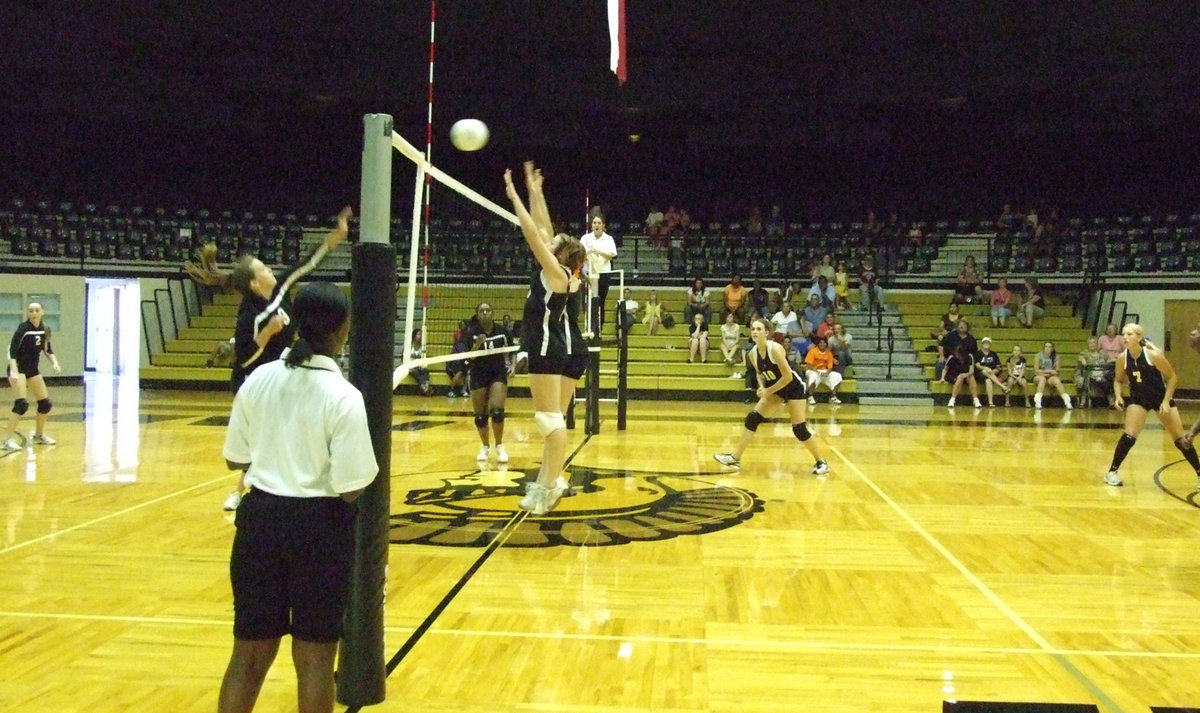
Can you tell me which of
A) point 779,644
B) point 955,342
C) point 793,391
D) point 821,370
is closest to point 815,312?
point 821,370

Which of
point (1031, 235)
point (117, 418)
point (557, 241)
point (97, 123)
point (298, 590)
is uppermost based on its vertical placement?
point (97, 123)

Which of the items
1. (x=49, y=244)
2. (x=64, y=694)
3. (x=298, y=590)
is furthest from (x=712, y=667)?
(x=49, y=244)

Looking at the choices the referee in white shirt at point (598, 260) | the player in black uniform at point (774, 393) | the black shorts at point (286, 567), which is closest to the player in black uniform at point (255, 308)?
the black shorts at point (286, 567)

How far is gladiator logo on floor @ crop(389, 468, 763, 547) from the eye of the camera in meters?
6.10

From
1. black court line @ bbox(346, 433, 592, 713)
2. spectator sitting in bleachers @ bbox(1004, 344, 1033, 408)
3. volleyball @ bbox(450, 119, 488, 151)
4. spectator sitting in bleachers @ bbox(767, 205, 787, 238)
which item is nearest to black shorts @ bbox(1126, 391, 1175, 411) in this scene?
black court line @ bbox(346, 433, 592, 713)

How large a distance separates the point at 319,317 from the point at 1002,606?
3.61m

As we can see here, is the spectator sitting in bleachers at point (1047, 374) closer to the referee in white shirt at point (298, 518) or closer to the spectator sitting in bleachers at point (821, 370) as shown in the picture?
the spectator sitting in bleachers at point (821, 370)

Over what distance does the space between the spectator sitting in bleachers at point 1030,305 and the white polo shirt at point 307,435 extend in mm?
21132

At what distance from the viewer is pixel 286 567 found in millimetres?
2604

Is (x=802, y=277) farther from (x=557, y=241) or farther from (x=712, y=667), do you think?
(x=712, y=667)

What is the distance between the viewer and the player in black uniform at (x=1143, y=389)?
339 inches

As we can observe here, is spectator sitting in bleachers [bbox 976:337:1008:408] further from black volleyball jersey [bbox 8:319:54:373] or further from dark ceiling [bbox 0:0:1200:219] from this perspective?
black volleyball jersey [bbox 8:319:54:373]

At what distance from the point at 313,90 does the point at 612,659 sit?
70.8ft

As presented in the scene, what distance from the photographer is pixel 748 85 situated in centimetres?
2334
